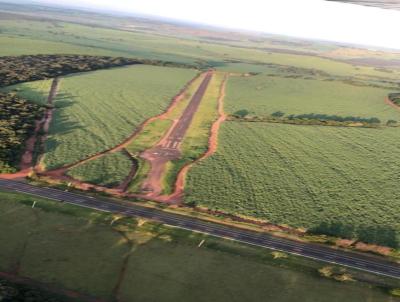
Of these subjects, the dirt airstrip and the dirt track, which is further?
the dirt track

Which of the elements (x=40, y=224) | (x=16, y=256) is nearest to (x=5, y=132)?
(x=40, y=224)

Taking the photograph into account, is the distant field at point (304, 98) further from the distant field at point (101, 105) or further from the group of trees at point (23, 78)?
the group of trees at point (23, 78)

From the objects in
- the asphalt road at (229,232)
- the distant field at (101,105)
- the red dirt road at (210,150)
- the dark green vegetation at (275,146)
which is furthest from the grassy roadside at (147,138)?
the asphalt road at (229,232)

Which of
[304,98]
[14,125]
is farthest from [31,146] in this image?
[304,98]

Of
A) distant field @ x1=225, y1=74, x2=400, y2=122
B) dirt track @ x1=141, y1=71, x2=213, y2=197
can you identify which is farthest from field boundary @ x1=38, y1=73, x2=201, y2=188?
distant field @ x1=225, y1=74, x2=400, y2=122

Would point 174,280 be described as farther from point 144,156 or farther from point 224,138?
point 224,138

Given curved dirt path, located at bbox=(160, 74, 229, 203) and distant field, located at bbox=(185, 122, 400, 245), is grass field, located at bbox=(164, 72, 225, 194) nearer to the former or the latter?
curved dirt path, located at bbox=(160, 74, 229, 203)

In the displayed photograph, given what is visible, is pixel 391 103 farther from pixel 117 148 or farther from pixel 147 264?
pixel 147 264
